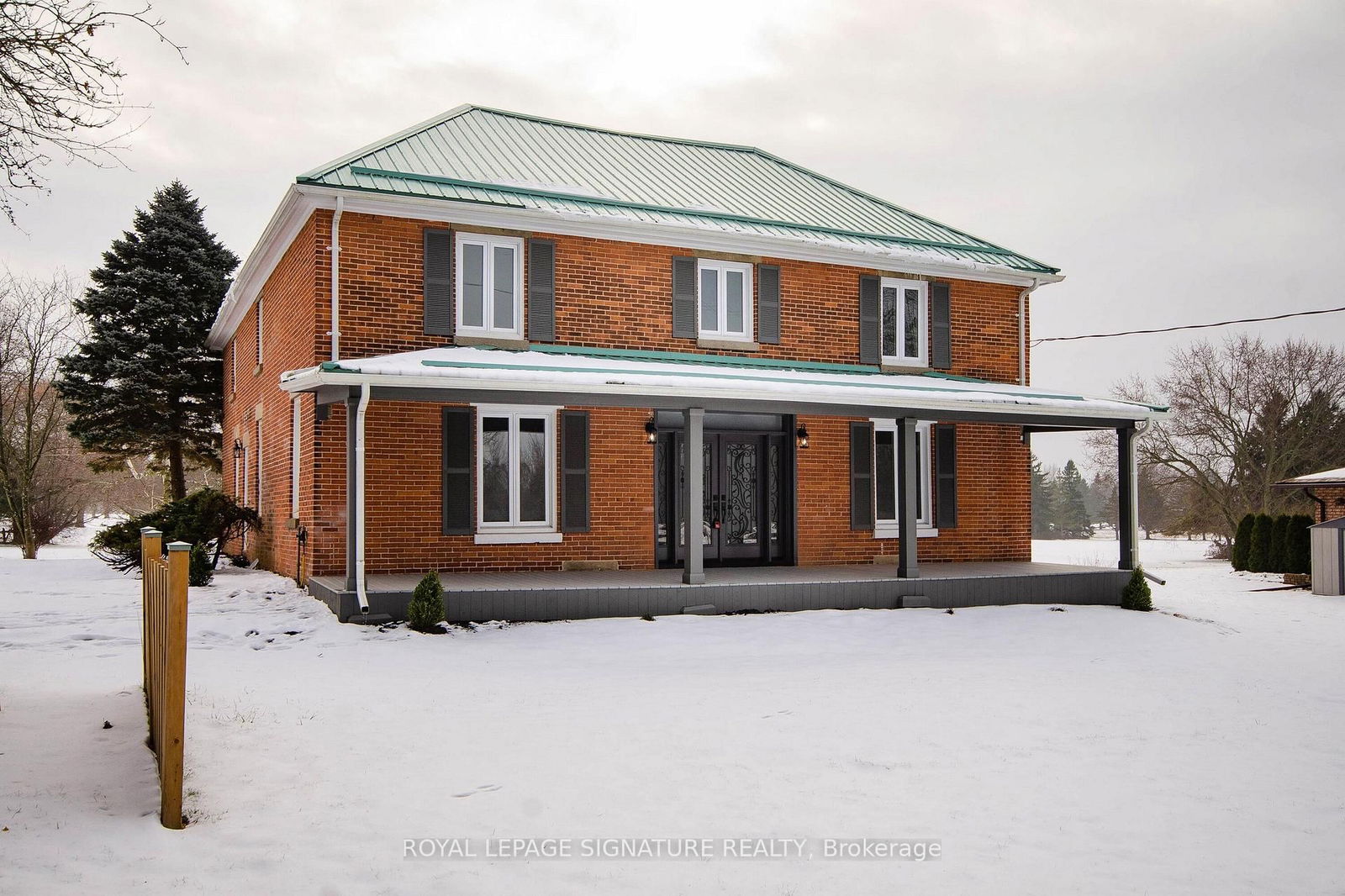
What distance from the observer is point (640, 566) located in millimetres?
13289

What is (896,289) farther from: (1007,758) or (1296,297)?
(1296,297)

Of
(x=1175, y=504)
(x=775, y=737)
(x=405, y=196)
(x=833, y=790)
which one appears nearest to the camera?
(x=833, y=790)

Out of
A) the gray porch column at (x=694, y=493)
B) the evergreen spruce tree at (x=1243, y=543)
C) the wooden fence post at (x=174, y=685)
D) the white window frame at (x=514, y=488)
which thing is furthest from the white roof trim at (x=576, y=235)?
the evergreen spruce tree at (x=1243, y=543)

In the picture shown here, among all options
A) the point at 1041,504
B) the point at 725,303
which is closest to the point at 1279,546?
the point at 725,303

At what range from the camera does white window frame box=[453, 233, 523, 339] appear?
12406 mm

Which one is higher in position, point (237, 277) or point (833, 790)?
point (237, 277)

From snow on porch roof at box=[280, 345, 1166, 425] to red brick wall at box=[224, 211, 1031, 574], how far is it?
1.76 feet

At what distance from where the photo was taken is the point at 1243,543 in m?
22.4

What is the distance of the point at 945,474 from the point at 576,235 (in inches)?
263

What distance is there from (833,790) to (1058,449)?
77734mm

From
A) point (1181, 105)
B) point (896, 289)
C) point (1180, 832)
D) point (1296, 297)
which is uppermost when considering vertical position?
point (1181, 105)

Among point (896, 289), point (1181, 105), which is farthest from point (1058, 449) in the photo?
point (896, 289)

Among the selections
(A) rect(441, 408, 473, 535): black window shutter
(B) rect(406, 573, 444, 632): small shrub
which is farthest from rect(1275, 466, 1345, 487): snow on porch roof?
(B) rect(406, 573, 444, 632): small shrub

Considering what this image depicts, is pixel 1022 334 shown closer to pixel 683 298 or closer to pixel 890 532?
pixel 890 532
